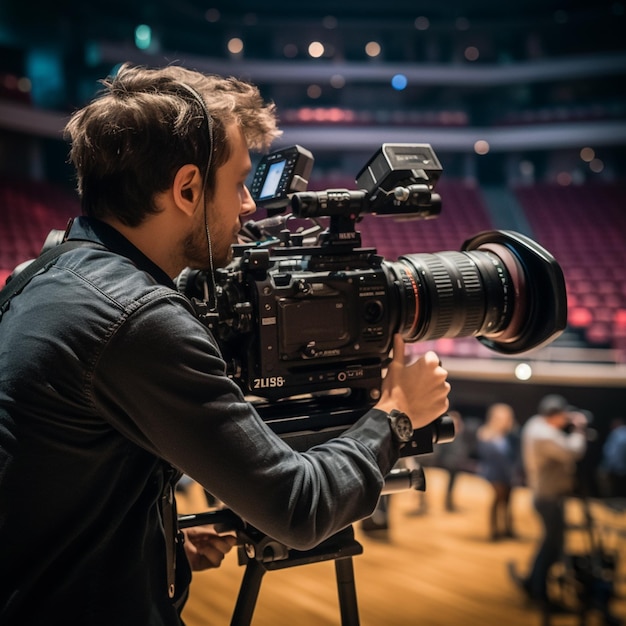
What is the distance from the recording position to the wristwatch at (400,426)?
2.79 ft

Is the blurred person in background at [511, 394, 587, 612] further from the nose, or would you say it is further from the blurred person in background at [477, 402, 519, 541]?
the nose

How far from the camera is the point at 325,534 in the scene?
734 mm

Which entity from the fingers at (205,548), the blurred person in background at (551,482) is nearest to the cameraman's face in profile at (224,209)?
the fingers at (205,548)

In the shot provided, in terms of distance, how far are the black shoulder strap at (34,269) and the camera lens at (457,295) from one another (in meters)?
0.48

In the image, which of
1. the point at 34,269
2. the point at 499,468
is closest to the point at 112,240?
the point at 34,269

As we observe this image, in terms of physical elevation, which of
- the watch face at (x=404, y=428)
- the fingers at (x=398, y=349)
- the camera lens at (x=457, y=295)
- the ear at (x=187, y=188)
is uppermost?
the ear at (x=187, y=188)

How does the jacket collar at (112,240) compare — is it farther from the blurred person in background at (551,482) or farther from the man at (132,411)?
the blurred person in background at (551,482)

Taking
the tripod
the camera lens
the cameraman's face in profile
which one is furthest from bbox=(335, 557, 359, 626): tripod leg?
the cameraman's face in profile

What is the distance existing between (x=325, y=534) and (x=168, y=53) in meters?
9.35

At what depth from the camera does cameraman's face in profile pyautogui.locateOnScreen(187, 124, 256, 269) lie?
0.83 metres

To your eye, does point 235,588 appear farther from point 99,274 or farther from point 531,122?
point 531,122

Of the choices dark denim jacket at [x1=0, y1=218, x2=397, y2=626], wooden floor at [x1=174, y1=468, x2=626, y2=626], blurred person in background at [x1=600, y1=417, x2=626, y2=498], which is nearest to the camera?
dark denim jacket at [x1=0, y1=218, x2=397, y2=626]

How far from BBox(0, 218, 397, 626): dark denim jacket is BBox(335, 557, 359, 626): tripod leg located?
299 millimetres

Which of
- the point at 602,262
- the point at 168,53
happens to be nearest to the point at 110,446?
the point at 602,262
